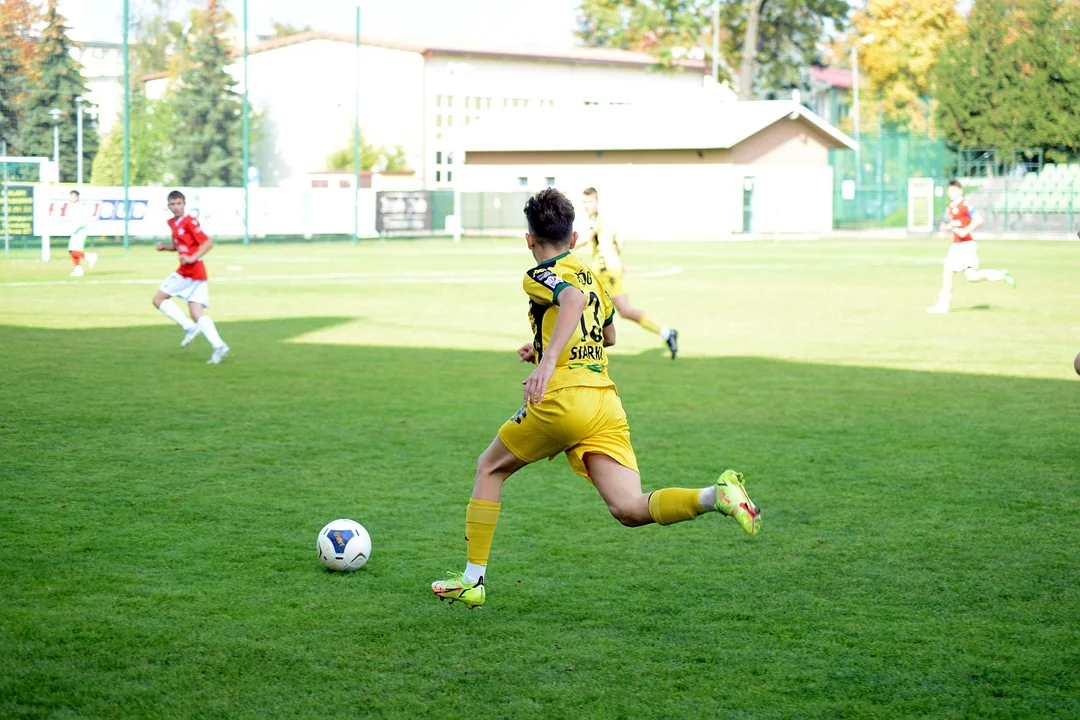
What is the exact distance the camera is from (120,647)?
15.8 ft

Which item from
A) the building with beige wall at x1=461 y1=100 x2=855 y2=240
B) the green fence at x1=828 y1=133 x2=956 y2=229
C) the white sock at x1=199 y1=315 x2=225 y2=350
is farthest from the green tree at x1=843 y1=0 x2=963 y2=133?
the white sock at x1=199 y1=315 x2=225 y2=350

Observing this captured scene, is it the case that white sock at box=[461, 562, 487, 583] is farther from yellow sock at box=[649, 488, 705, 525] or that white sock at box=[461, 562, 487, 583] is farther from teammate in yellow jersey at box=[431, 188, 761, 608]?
yellow sock at box=[649, 488, 705, 525]

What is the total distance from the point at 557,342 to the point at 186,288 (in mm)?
9554

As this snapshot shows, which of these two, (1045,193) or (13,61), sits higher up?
(13,61)

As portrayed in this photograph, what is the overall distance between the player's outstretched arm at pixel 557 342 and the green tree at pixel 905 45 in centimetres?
6576

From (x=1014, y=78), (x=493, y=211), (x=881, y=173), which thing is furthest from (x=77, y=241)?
(x=1014, y=78)

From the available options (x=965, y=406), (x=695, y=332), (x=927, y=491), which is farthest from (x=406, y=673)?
(x=695, y=332)

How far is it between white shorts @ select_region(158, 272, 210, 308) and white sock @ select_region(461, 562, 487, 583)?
902cm

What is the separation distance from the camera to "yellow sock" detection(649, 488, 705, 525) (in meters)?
5.23

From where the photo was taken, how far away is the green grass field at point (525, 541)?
178 inches

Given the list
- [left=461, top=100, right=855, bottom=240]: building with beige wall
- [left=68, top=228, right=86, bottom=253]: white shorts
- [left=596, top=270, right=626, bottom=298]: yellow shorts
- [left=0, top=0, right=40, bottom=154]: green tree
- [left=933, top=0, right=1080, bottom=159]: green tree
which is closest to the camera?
[left=596, top=270, right=626, bottom=298]: yellow shorts

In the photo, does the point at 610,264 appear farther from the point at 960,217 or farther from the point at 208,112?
the point at 208,112

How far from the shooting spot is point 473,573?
539 centimetres

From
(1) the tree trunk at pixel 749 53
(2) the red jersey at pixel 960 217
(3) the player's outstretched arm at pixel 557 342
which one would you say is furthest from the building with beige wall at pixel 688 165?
(3) the player's outstretched arm at pixel 557 342
